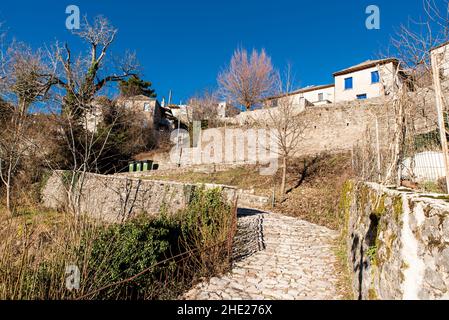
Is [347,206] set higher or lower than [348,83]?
lower

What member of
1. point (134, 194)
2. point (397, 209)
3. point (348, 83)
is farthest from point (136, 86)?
point (397, 209)

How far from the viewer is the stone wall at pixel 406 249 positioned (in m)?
1.70

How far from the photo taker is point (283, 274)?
13.7 feet

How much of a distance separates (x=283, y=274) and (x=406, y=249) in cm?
259

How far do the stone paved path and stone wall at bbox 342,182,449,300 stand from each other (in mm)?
876

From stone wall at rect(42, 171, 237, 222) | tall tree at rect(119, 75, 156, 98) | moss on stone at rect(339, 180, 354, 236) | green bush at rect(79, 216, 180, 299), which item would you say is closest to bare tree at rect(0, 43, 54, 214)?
stone wall at rect(42, 171, 237, 222)

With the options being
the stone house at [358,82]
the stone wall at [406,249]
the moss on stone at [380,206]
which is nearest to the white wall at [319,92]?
the stone house at [358,82]

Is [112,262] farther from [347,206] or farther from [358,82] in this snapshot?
[358,82]

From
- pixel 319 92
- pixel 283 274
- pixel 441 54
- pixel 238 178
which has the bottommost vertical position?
pixel 283 274

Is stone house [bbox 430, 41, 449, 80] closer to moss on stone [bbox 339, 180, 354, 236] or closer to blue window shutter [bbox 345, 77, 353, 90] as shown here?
moss on stone [bbox 339, 180, 354, 236]

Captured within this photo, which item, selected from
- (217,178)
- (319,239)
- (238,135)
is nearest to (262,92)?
(238,135)

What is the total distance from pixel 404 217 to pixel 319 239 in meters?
4.52
